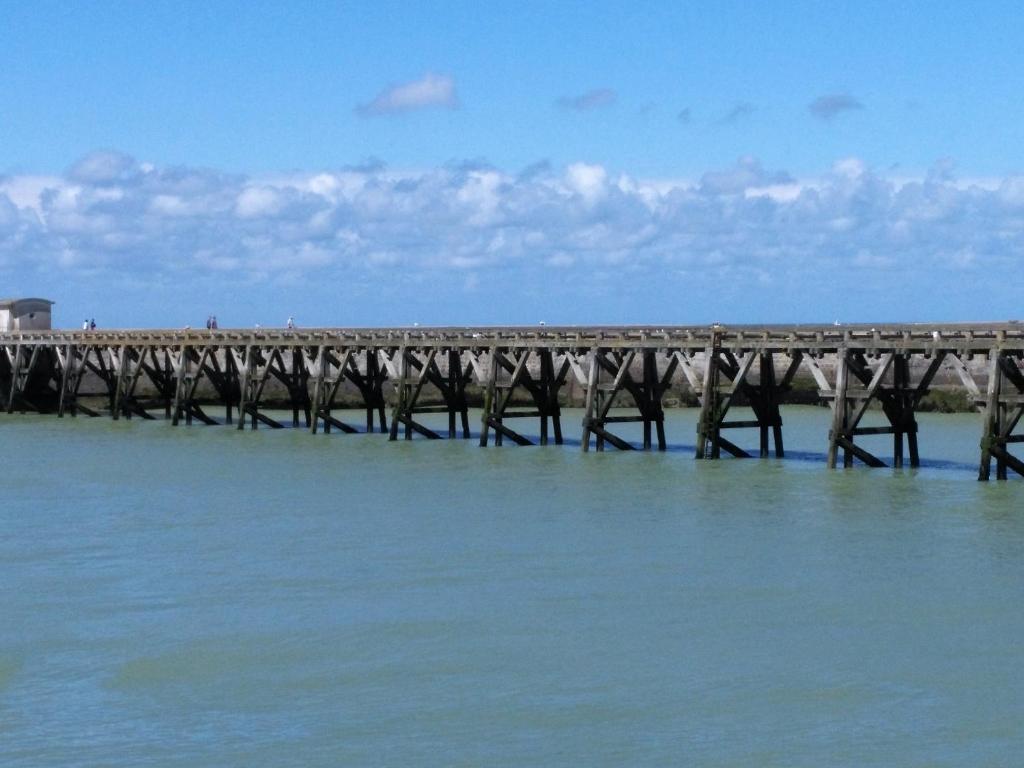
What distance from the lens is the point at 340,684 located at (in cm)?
1361

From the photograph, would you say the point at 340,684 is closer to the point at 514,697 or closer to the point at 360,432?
the point at 514,697

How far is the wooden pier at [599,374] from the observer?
91.6ft

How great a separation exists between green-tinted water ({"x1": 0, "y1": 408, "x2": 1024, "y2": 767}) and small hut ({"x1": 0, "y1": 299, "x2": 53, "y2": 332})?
30.1m

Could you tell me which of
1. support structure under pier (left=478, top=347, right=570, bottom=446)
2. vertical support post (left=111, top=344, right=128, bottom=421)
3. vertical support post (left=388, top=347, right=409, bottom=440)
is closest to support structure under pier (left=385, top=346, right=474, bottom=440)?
vertical support post (left=388, top=347, right=409, bottom=440)

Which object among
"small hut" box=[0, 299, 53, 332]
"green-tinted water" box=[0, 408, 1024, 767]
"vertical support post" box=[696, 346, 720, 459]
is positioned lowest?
"green-tinted water" box=[0, 408, 1024, 767]

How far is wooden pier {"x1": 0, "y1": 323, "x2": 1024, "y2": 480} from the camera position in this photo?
2791 centimetres

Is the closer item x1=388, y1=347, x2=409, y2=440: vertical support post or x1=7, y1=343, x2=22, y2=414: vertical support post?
x1=388, y1=347, x2=409, y2=440: vertical support post

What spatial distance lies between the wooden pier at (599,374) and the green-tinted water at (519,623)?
5.52 feet

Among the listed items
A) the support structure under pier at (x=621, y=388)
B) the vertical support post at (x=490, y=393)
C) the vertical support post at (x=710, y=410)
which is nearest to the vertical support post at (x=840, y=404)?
the vertical support post at (x=710, y=410)

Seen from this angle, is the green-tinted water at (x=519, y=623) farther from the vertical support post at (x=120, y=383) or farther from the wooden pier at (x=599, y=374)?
the vertical support post at (x=120, y=383)

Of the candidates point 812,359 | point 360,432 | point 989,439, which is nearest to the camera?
point 989,439

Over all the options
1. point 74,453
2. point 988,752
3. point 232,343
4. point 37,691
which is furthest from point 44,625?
point 232,343

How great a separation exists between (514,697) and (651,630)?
2.62 m

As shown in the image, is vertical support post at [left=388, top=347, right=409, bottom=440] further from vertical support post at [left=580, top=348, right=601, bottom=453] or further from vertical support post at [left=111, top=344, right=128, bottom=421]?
vertical support post at [left=111, top=344, right=128, bottom=421]
